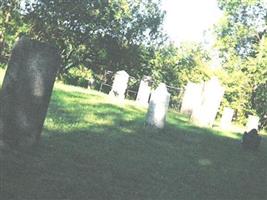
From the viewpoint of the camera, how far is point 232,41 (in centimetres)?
4316

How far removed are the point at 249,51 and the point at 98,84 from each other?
14.1 m

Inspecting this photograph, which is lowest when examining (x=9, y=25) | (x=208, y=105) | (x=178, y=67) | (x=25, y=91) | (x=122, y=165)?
(x=122, y=165)

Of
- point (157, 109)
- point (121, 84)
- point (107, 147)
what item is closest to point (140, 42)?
point (121, 84)

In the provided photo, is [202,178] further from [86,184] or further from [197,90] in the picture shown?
[197,90]

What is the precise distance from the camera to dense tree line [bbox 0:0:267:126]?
121 feet

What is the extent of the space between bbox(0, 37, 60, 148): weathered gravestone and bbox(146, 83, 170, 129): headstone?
6.94 metres

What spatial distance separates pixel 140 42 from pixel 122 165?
3656 cm

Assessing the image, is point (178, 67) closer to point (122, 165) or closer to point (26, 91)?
point (122, 165)

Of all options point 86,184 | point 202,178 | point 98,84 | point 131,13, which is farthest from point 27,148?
point 131,13

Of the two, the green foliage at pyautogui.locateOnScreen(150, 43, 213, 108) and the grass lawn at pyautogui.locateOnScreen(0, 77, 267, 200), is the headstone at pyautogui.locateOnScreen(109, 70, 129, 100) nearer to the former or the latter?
the grass lawn at pyautogui.locateOnScreen(0, 77, 267, 200)

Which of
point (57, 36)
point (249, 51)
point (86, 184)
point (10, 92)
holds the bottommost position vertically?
point (86, 184)

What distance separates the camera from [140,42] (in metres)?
44.9

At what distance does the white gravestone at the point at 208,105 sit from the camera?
2086cm

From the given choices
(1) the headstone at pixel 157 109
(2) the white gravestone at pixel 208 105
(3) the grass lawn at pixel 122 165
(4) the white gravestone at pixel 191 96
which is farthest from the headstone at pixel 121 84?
(3) the grass lawn at pixel 122 165
